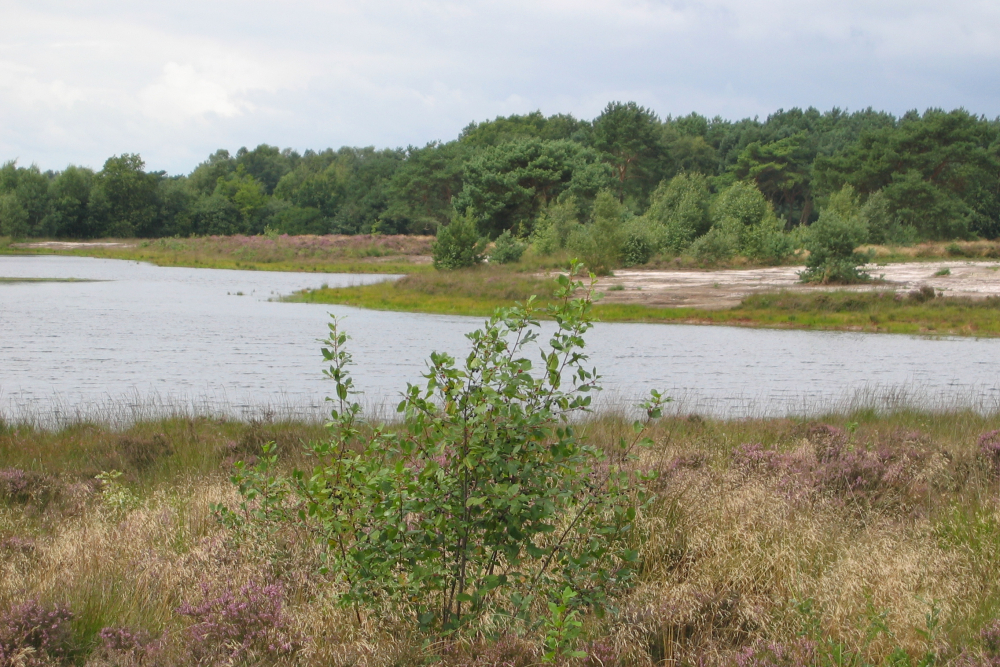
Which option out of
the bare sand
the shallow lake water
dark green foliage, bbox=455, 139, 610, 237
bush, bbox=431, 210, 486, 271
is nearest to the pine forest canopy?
dark green foliage, bbox=455, 139, 610, 237

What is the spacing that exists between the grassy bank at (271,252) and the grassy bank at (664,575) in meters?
62.0

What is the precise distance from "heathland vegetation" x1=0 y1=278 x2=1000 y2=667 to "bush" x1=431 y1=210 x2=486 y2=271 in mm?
45940

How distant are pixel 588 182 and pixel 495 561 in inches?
2870

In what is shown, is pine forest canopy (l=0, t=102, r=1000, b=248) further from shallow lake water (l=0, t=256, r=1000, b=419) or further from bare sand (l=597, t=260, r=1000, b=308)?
shallow lake water (l=0, t=256, r=1000, b=419)

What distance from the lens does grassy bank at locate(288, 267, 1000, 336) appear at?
3309 centimetres

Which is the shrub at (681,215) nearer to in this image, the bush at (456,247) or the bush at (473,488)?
the bush at (456,247)

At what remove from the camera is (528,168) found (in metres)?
75.9

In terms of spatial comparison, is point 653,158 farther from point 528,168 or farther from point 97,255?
point 97,255

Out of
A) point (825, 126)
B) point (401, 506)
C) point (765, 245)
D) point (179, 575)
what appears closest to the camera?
point (401, 506)

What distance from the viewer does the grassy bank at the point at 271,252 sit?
7619cm

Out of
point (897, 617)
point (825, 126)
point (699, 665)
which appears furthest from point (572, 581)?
point (825, 126)

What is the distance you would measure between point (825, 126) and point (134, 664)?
13826cm

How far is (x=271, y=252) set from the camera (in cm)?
8388

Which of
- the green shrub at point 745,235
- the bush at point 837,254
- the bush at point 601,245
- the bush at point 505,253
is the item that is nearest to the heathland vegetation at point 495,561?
the bush at point 837,254
